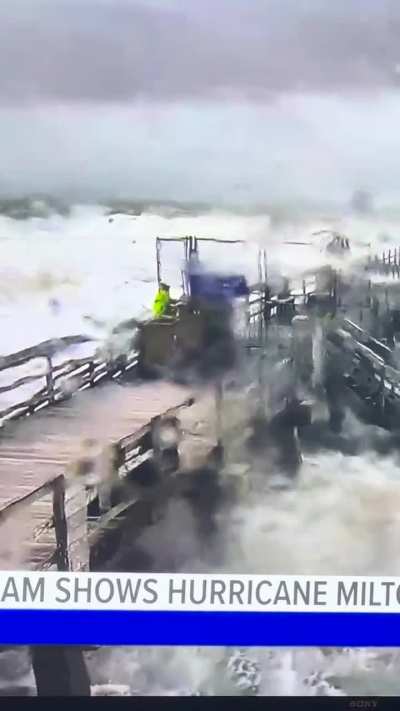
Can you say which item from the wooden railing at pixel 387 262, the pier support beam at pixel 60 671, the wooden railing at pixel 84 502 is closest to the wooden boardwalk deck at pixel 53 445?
the wooden railing at pixel 84 502

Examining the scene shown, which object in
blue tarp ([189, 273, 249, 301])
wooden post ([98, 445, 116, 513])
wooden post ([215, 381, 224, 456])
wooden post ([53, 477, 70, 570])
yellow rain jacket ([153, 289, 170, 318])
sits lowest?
wooden post ([53, 477, 70, 570])

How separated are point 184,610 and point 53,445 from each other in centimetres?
28

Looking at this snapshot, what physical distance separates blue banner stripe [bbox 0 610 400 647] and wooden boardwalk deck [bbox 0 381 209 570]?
0.08m

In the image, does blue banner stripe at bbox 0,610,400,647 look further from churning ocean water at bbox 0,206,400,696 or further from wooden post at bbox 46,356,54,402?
→ wooden post at bbox 46,356,54,402

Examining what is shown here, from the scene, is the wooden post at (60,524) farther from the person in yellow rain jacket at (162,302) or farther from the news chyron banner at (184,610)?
the person in yellow rain jacket at (162,302)

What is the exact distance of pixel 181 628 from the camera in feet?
3.94

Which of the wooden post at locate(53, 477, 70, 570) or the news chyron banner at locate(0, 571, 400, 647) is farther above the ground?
the wooden post at locate(53, 477, 70, 570)

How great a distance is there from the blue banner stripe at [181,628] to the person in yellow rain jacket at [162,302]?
40cm

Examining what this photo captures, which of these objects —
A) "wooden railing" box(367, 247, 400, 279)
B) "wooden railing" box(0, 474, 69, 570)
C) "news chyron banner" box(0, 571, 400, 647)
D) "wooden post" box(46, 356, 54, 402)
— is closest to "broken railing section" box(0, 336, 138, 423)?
"wooden post" box(46, 356, 54, 402)

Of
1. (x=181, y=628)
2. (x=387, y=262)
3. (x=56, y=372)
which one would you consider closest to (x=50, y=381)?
(x=56, y=372)

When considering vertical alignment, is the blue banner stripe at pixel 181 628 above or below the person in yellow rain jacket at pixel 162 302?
below

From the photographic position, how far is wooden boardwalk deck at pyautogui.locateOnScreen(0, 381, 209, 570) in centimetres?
118

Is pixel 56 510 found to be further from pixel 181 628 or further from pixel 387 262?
pixel 387 262

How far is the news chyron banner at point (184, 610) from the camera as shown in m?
1.19
